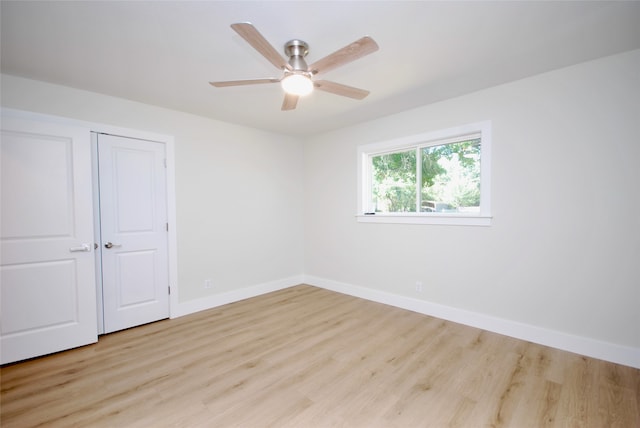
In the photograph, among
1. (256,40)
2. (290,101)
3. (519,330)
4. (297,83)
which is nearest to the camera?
(256,40)

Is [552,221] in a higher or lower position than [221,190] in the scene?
lower

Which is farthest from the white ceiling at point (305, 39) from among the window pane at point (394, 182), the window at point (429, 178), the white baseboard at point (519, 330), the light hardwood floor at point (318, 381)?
the light hardwood floor at point (318, 381)

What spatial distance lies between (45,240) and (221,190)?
73.4 inches

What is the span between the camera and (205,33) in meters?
1.97

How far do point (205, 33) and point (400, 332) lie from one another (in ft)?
10.4

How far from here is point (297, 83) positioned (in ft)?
6.43

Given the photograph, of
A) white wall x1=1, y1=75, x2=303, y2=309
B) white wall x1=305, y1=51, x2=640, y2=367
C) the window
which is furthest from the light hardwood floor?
the window

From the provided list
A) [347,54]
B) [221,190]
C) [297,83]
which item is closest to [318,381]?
[297,83]

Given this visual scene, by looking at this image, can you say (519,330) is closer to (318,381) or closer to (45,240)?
(318,381)

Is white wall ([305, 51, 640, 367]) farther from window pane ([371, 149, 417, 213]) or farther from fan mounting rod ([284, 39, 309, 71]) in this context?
fan mounting rod ([284, 39, 309, 71])

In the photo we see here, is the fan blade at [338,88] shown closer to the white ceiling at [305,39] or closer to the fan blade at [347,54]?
the fan blade at [347,54]

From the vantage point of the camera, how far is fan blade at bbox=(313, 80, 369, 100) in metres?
2.09

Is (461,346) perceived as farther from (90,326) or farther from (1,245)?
(1,245)

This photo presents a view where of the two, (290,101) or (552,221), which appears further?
(552,221)
